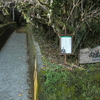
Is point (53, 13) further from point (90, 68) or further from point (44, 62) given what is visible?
point (90, 68)

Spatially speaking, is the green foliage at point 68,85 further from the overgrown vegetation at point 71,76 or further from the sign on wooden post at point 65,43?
the sign on wooden post at point 65,43

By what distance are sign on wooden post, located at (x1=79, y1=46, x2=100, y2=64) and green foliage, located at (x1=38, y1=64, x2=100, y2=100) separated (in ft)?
2.62

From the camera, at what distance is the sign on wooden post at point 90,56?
15.8 feet

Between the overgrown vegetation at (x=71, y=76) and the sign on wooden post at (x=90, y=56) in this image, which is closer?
the overgrown vegetation at (x=71, y=76)

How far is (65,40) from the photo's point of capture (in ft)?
14.7

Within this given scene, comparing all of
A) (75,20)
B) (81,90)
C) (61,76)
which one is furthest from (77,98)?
(75,20)

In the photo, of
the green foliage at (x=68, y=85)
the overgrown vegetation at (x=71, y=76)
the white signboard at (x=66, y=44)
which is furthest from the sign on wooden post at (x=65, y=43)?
the green foliage at (x=68, y=85)

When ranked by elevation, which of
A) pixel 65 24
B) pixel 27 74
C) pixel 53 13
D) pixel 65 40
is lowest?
pixel 27 74

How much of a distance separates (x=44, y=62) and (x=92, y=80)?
1591mm

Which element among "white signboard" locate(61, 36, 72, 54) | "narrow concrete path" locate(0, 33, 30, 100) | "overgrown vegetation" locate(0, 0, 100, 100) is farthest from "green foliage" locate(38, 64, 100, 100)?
"narrow concrete path" locate(0, 33, 30, 100)

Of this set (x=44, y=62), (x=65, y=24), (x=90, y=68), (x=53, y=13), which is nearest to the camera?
(x=90, y=68)

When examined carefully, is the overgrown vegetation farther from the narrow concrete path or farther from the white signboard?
the narrow concrete path

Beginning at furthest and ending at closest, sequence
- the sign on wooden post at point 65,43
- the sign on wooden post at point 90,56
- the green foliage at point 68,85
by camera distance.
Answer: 1. the sign on wooden post at point 90,56
2. the sign on wooden post at point 65,43
3. the green foliage at point 68,85

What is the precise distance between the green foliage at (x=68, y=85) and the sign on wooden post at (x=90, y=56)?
799mm
